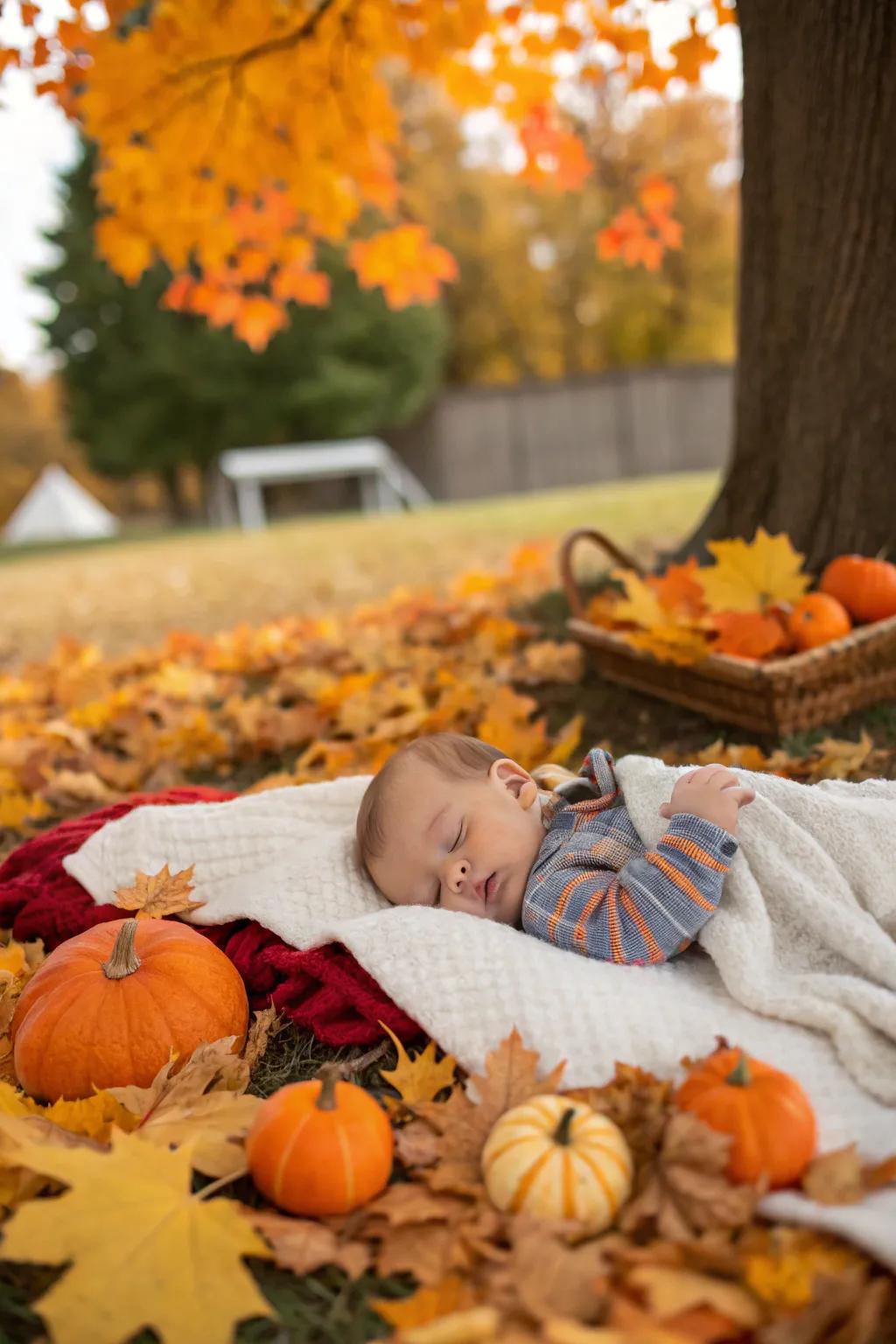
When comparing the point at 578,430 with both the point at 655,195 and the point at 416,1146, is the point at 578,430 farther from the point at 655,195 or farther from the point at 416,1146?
the point at 416,1146

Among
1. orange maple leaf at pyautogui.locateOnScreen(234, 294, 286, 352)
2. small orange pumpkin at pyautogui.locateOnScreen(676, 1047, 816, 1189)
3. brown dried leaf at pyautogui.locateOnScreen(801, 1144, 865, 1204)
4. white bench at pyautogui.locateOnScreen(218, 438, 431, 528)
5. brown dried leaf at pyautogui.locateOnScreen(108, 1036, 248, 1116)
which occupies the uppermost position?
orange maple leaf at pyautogui.locateOnScreen(234, 294, 286, 352)

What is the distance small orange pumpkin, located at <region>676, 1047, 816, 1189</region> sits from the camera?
1.36m

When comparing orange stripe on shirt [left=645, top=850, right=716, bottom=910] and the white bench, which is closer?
orange stripe on shirt [left=645, top=850, right=716, bottom=910]

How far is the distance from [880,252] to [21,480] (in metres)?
31.0

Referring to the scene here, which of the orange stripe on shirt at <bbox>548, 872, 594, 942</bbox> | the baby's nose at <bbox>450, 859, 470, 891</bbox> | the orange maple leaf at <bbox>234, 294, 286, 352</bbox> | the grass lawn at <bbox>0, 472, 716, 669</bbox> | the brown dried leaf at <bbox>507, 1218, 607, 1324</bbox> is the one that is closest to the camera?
the brown dried leaf at <bbox>507, 1218, 607, 1324</bbox>

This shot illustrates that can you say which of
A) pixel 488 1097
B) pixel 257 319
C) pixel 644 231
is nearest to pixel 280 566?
pixel 257 319

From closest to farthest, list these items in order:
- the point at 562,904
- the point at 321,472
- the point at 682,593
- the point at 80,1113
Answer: the point at 80,1113 → the point at 562,904 → the point at 682,593 → the point at 321,472

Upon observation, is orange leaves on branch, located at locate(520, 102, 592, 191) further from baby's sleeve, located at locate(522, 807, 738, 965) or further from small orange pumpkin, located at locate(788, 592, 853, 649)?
baby's sleeve, located at locate(522, 807, 738, 965)

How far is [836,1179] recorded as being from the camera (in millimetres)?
1340

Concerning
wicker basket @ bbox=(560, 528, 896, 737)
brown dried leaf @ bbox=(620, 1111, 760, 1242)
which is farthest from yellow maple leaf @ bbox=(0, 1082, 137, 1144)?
wicker basket @ bbox=(560, 528, 896, 737)

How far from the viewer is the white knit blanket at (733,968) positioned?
1563 mm

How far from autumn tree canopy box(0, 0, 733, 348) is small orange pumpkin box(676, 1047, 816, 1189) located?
3.92m

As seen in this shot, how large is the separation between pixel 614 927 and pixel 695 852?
0.19 metres

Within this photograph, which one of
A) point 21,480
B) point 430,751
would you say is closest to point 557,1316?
point 430,751
